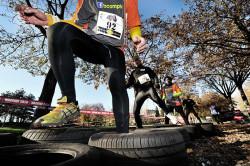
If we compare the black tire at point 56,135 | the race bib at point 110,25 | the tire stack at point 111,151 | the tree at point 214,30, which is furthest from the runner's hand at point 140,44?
the tree at point 214,30

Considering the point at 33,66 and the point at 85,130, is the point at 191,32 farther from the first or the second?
the point at 33,66

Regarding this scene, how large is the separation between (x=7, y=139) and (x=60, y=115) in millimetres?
1303

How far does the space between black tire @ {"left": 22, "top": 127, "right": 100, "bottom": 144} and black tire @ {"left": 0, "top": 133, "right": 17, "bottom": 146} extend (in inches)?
4.1

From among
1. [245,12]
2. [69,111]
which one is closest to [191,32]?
[245,12]

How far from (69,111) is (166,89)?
8.14 m

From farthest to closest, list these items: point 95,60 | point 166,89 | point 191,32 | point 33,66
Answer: point 33,66 < point 191,32 < point 166,89 < point 95,60

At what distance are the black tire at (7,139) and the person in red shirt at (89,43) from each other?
1184mm

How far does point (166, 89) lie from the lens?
9773mm

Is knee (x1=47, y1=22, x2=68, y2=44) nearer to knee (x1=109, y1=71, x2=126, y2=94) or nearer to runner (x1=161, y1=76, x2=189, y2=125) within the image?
knee (x1=109, y1=71, x2=126, y2=94)

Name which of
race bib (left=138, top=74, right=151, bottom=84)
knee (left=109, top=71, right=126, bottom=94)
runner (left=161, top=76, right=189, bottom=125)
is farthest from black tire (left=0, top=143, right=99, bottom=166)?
runner (left=161, top=76, right=189, bottom=125)

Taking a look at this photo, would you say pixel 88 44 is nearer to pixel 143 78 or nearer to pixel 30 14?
pixel 30 14

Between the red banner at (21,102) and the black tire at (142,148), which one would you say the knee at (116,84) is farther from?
the red banner at (21,102)

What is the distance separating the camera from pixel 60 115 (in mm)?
1802

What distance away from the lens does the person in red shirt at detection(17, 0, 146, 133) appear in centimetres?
195
